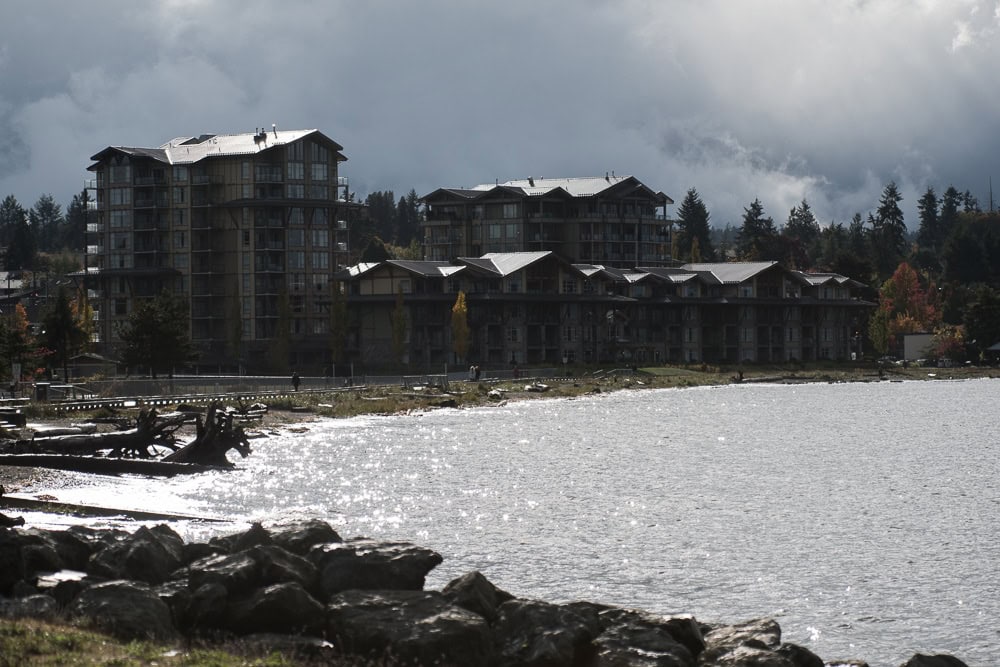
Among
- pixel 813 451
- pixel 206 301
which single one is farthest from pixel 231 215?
pixel 813 451

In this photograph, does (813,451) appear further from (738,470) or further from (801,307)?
(801,307)

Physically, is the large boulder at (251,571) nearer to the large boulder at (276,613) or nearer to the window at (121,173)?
the large boulder at (276,613)

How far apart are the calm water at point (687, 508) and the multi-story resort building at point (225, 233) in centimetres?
6524

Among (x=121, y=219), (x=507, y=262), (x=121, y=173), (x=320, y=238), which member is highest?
(x=121, y=173)

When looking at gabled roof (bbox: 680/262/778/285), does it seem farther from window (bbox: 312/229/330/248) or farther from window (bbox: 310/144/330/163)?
window (bbox: 310/144/330/163)

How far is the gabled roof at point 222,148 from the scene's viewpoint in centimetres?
16588

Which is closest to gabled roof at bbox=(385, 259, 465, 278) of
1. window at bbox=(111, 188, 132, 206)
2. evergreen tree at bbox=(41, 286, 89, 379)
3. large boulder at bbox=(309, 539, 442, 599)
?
window at bbox=(111, 188, 132, 206)

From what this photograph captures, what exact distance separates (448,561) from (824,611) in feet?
35.4

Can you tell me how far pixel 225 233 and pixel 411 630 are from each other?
147 m

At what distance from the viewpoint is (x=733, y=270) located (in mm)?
192250

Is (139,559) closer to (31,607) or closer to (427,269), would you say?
(31,607)

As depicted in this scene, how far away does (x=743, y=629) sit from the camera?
26938mm

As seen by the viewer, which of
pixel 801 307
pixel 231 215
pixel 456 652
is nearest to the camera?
pixel 456 652

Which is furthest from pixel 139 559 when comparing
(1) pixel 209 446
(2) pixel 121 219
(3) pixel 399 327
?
(2) pixel 121 219
